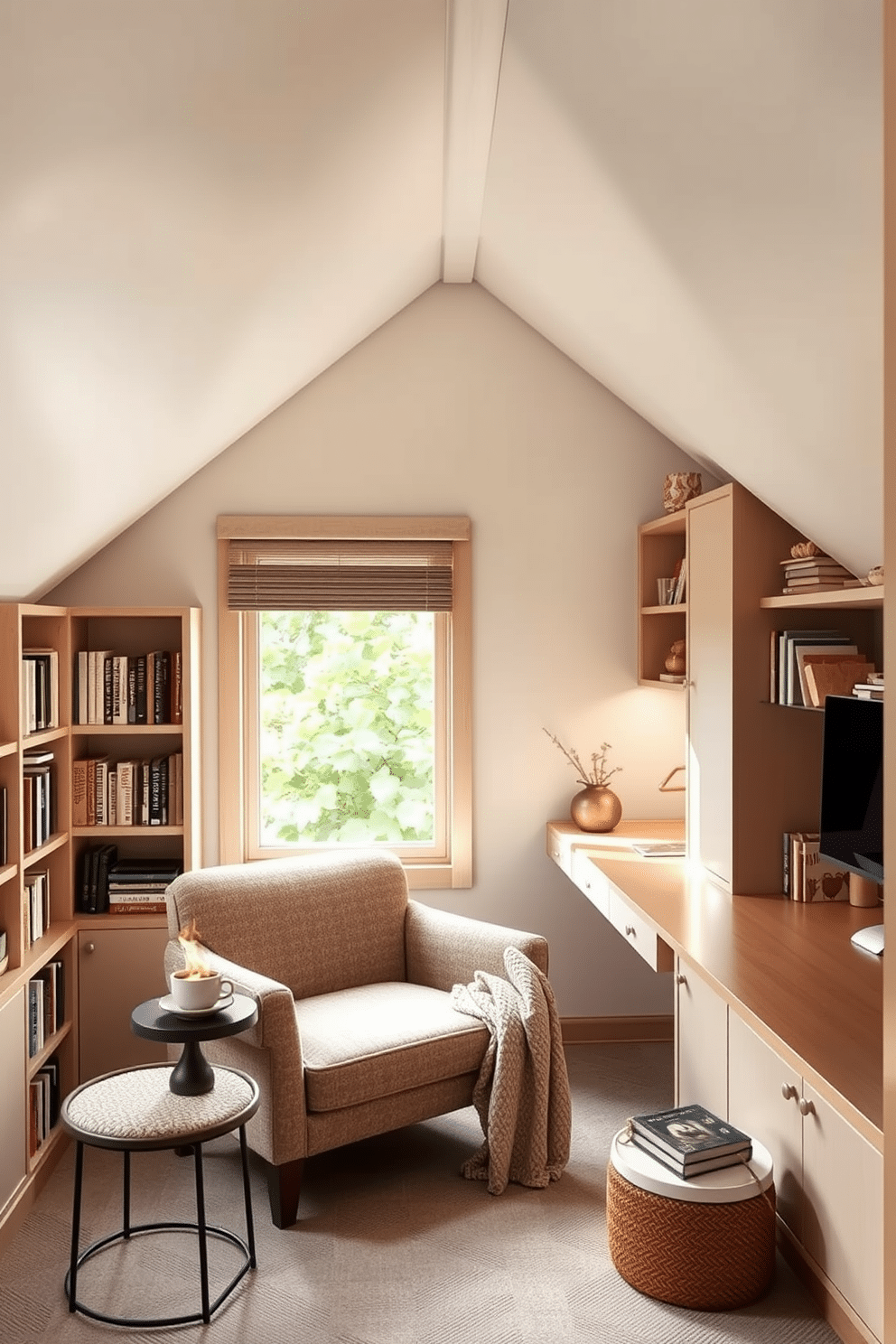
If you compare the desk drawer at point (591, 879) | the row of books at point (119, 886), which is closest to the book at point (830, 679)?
the desk drawer at point (591, 879)

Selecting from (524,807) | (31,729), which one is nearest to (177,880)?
(31,729)

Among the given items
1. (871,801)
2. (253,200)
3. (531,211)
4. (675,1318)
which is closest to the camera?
(253,200)

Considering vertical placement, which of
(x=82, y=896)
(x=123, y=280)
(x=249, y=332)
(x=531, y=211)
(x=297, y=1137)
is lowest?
(x=297, y=1137)

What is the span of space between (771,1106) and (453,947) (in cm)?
123

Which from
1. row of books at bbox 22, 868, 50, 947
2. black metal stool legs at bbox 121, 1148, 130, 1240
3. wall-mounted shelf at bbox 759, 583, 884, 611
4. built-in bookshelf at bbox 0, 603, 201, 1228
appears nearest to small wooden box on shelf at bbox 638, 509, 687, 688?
wall-mounted shelf at bbox 759, 583, 884, 611

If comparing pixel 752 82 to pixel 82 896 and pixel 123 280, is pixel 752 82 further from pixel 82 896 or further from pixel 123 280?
pixel 82 896

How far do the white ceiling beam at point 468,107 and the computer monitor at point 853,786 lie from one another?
66.0 inches

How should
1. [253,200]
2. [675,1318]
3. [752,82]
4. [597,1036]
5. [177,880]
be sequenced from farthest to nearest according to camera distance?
[597,1036] < [177,880] < [675,1318] < [253,200] < [752,82]

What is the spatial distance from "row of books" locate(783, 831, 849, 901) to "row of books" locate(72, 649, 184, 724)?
2.05 m

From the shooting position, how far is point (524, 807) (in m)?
4.41

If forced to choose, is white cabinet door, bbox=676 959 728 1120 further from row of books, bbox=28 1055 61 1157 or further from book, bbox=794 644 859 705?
row of books, bbox=28 1055 61 1157

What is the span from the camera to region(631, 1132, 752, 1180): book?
257 cm

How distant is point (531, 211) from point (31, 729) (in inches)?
82.0

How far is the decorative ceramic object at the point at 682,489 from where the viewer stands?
4.07 m
